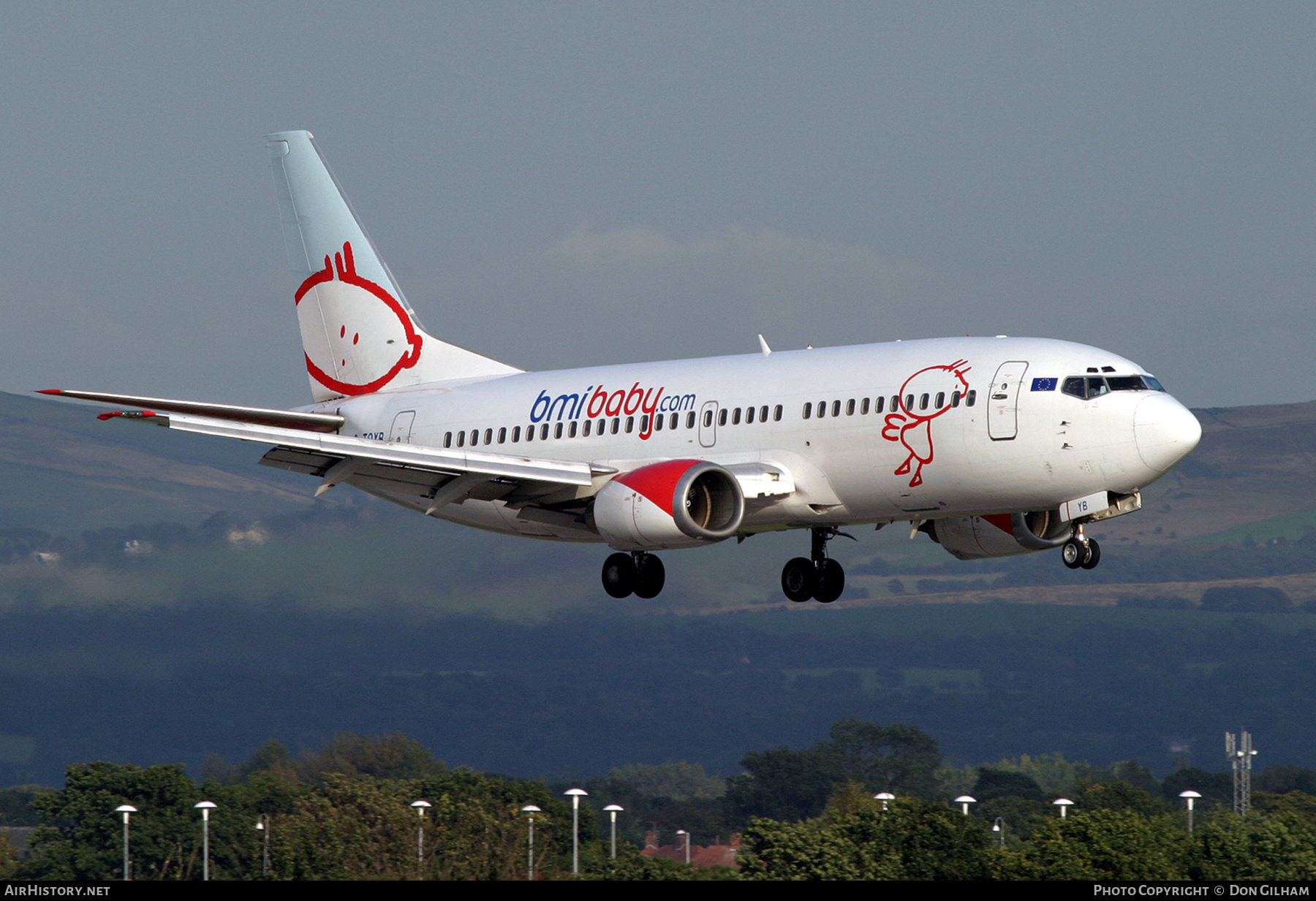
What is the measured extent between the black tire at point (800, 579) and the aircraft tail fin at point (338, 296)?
470 inches

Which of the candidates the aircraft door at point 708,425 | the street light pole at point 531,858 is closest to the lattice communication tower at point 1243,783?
the street light pole at point 531,858

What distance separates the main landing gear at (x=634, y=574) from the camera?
4400 cm

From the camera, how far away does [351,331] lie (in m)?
51.7

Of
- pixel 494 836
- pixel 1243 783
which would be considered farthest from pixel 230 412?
pixel 1243 783

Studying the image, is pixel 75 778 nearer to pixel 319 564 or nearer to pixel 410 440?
pixel 319 564

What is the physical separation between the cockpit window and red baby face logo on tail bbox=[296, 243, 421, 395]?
2056 centimetres

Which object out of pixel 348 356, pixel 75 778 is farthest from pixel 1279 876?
pixel 75 778

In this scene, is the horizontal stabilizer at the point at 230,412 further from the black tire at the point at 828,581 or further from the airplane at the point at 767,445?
the black tire at the point at 828,581

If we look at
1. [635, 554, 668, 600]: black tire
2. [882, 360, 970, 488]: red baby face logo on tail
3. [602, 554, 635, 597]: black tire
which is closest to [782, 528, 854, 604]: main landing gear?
[635, 554, 668, 600]: black tire

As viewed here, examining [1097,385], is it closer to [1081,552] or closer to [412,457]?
[1081,552]

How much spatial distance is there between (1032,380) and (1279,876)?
69.6 metres

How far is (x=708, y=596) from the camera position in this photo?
618 feet

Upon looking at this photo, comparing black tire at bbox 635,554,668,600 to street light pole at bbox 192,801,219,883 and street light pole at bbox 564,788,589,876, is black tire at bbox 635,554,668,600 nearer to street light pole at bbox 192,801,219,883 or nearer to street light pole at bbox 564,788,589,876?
street light pole at bbox 564,788,589,876

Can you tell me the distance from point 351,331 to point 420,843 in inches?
2854
